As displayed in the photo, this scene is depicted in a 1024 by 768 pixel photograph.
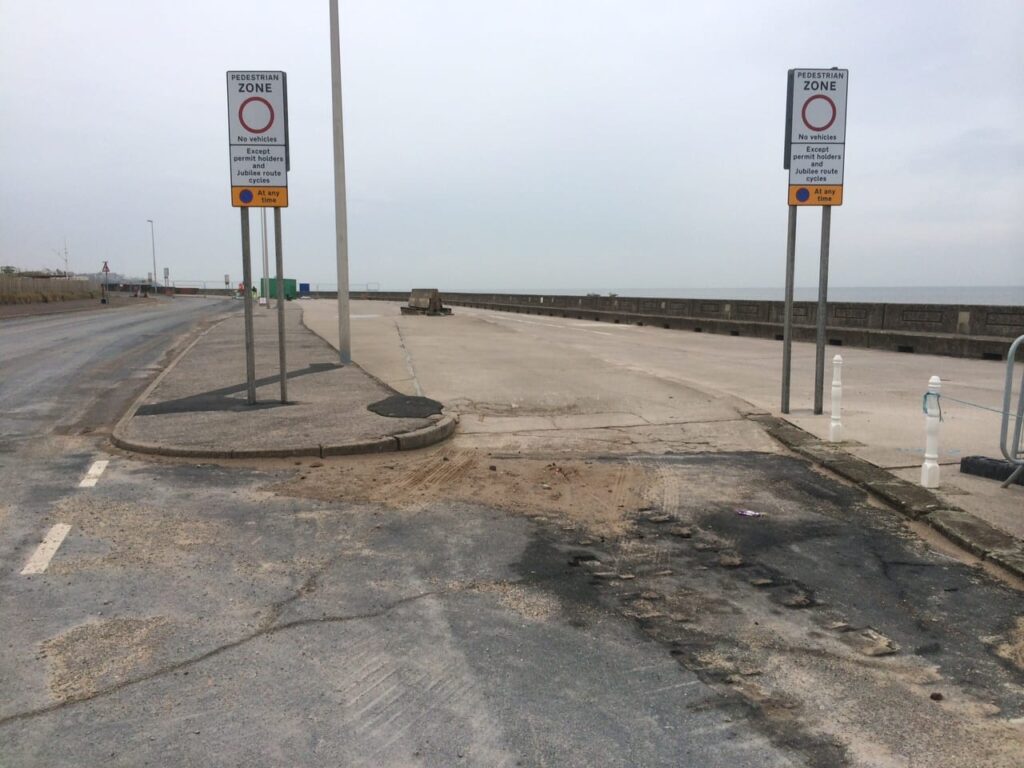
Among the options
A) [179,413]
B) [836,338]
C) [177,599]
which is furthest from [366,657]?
[836,338]

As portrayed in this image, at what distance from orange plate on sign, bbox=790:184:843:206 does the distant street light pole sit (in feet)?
28.2

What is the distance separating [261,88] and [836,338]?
19.1 meters

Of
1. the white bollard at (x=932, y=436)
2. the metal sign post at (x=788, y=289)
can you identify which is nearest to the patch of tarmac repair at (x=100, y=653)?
the white bollard at (x=932, y=436)

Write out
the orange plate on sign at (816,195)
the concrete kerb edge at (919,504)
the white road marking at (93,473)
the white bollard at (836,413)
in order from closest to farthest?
the concrete kerb edge at (919,504)
the white road marking at (93,473)
the white bollard at (836,413)
the orange plate on sign at (816,195)

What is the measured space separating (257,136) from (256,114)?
26 cm

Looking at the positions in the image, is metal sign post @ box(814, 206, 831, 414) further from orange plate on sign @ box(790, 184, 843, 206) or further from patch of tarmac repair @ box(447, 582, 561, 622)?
patch of tarmac repair @ box(447, 582, 561, 622)

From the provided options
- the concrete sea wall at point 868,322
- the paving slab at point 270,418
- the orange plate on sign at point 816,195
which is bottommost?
the paving slab at point 270,418

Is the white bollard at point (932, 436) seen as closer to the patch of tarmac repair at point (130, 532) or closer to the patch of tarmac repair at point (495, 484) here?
the patch of tarmac repair at point (495, 484)

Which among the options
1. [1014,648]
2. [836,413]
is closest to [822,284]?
[836,413]

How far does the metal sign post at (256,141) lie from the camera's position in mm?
9375

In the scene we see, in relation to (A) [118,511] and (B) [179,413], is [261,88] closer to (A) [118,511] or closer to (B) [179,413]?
(B) [179,413]

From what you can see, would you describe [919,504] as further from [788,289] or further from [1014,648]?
[788,289]

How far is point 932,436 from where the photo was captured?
20.7 ft

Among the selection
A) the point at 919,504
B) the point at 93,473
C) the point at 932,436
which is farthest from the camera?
the point at 93,473
